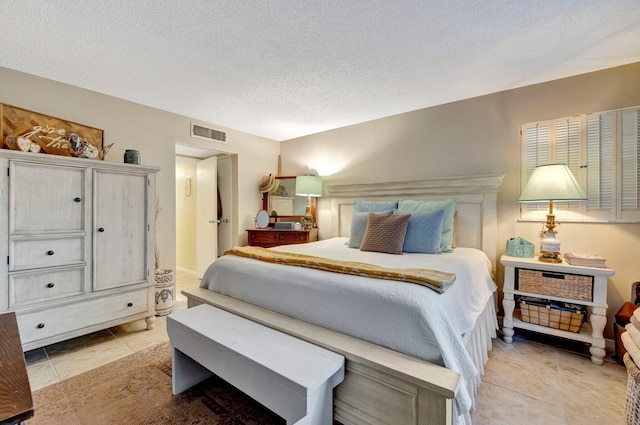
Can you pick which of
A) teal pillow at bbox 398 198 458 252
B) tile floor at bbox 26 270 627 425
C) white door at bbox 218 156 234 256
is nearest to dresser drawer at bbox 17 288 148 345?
tile floor at bbox 26 270 627 425

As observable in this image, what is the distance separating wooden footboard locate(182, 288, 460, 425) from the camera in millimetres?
1004

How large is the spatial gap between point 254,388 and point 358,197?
2.58 m

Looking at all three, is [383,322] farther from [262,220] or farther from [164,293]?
[262,220]

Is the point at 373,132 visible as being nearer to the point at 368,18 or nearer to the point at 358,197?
the point at 358,197

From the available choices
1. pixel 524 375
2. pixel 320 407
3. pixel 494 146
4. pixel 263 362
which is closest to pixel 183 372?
pixel 263 362

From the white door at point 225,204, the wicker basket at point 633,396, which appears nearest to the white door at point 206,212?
the white door at point 225,204

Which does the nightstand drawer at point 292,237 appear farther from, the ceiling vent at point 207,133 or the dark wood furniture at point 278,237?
the ceiling vent at point 207,133

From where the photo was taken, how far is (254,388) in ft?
4.03

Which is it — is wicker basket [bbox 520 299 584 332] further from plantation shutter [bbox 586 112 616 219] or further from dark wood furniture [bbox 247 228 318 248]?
dark wood furniture [bbox 247 228 318 248]

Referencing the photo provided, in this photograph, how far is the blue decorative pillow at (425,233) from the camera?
2262 mm

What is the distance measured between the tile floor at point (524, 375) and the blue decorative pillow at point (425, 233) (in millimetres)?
924

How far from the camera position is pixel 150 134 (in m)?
3.08

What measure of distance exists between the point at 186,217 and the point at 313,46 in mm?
4051

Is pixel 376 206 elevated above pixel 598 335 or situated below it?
above
